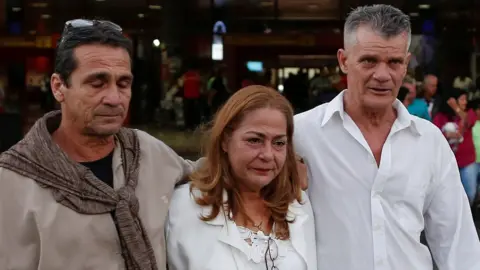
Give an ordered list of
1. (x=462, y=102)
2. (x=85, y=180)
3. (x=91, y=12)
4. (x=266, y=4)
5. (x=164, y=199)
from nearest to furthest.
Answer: (x=85, y=180) < (x=164, y=199) < (x=462, y=102) < (x=91, y=12) < (x=266, y=4)

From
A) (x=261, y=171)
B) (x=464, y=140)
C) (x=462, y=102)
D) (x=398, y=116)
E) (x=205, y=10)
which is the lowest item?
(x=464, y=140)

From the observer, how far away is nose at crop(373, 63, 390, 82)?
2.45 meters

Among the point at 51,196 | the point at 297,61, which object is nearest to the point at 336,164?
Result: the point at 51,196

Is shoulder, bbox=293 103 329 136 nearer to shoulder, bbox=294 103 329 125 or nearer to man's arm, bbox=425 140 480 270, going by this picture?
shoulder, bbox=294 103 329 125

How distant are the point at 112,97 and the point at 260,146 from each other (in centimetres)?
55

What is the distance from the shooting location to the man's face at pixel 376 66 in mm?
2469

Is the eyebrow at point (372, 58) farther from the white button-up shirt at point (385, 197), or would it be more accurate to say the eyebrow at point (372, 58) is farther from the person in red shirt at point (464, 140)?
the person in red shirt at point (464, 140)

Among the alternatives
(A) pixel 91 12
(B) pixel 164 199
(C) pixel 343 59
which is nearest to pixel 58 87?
(B) pixel 164 199

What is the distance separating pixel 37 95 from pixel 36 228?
11.4 metres

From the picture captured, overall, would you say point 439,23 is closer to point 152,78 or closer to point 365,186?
point 152,78

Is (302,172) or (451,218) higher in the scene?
(302,172)

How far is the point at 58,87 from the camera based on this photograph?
2146 mm

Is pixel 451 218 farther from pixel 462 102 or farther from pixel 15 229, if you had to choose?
pixel 462 102

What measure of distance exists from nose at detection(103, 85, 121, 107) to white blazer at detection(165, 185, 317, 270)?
1.51 ft
